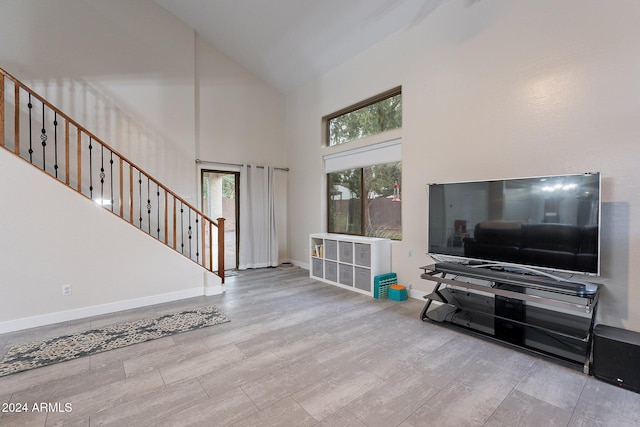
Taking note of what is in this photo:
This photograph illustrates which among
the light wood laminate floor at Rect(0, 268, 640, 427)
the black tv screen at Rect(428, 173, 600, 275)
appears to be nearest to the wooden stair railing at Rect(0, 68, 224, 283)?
the light wood laminate floor at Rect(0, 268, 640, 427)

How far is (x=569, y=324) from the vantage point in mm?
2676

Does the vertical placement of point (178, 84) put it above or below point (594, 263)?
above

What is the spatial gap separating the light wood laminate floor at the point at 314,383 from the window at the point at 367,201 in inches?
72.6

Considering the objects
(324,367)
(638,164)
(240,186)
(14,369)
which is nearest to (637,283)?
(638,164)

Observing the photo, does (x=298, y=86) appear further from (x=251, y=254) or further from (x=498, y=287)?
(x=498, y=287)

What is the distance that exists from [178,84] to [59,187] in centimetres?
283

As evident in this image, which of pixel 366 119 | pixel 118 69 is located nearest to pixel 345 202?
pixel 366 119

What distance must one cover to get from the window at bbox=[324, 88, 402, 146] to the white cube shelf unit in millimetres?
1821

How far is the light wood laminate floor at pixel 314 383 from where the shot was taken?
1.76m

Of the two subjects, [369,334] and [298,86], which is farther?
[298,86]

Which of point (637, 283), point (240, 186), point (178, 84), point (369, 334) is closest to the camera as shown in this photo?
point (637, 283)

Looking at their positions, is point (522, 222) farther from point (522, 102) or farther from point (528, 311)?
point (522, 102)

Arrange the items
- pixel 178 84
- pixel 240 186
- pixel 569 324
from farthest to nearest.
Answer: pixel 240 186 → pixel 178 84 → pixel 569 324

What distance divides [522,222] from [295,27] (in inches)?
169
